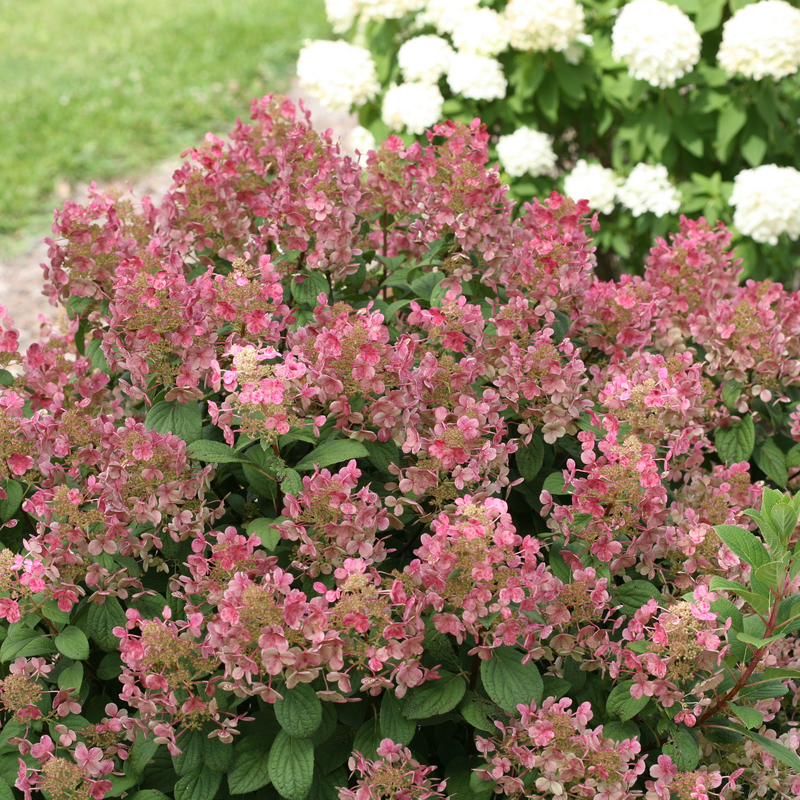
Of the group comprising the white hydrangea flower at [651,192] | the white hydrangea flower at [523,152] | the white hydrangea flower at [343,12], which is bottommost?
the white hydrangea flower at [651,192]

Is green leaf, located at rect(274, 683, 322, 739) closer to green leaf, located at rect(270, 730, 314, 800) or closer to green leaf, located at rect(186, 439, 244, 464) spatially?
green leaf, located at rect(270, 730, 314, 800)

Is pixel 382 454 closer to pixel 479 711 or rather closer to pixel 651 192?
pixel 479 711

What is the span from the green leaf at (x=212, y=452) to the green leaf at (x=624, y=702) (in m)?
0.80

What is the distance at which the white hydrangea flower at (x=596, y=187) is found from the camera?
4.23 meters

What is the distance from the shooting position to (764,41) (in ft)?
12.0

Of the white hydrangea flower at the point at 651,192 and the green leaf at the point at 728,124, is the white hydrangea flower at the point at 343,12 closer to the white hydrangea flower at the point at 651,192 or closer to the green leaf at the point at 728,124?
the white hydrangea flower at the point at 651,192

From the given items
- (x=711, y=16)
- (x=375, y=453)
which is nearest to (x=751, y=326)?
(x=375, y=453)

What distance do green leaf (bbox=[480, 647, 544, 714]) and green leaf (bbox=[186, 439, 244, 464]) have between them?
579 millimetres

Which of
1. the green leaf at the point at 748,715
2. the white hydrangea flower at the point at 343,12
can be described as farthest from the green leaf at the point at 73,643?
the white hydrangea flower at the point at 343,12

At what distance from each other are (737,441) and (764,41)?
2371 mm

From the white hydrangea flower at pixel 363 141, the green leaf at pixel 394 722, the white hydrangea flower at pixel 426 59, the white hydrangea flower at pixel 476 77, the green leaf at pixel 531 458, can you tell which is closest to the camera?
the green leaf at pixel 394 722

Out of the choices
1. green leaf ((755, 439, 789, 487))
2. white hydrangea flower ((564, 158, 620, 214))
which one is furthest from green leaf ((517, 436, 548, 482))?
white hydrangea flower ((564, 158, 620, 214))

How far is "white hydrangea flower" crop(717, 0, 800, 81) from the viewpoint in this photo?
3676mm

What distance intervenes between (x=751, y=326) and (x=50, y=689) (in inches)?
66.9
